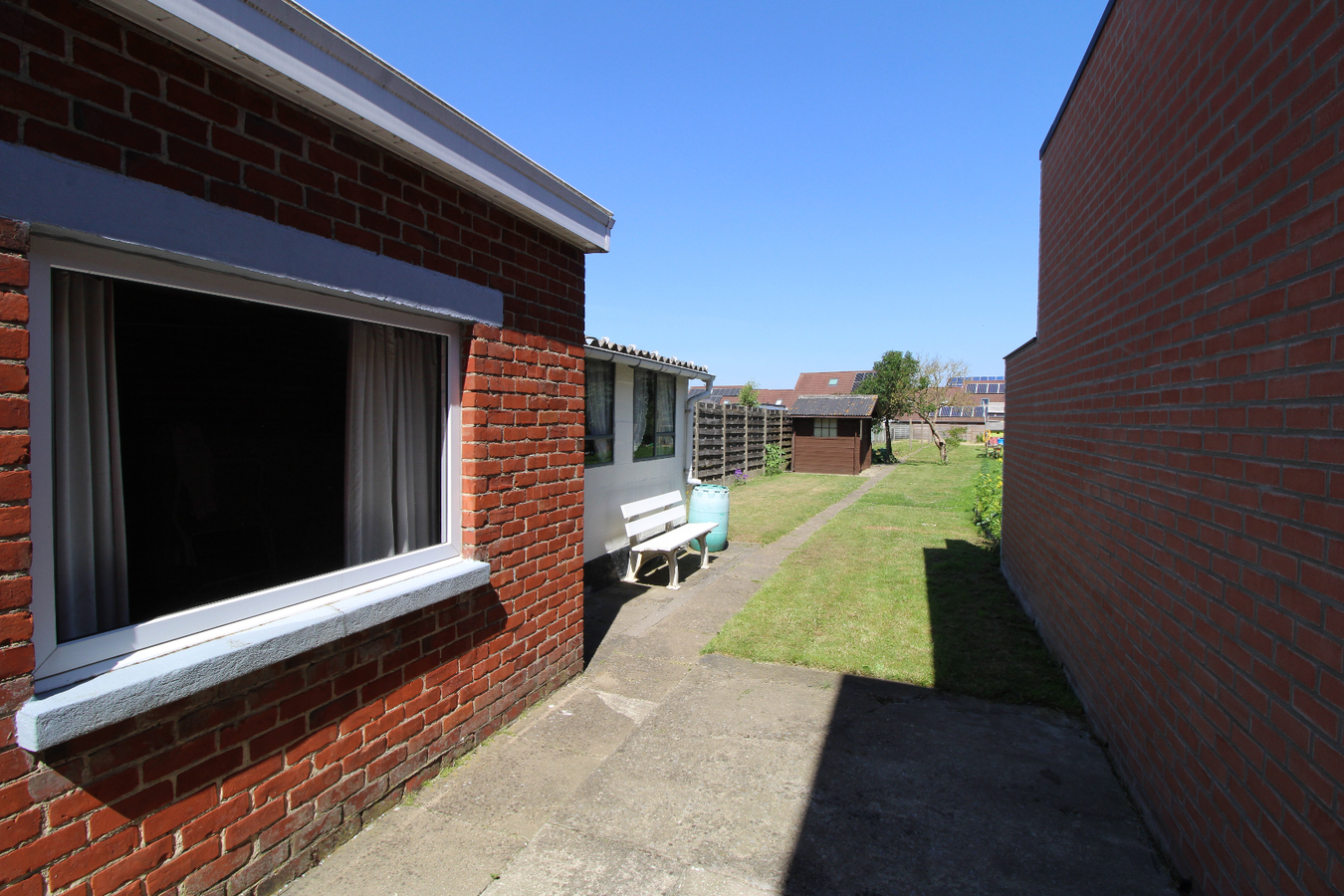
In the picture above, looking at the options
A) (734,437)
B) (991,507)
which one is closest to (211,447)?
(991,507)

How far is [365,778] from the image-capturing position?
292 centimetres

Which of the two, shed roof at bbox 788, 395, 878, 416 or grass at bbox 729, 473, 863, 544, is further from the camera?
shed roof at bbox 788, 395, 878, 416

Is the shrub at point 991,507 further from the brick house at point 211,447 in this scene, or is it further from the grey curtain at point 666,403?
the brick house at point 211,447

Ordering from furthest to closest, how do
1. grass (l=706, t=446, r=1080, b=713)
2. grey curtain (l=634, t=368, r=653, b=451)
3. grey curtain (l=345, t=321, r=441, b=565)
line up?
grey curtain (l=634, t=368, r=653, b=451) → grass (l=706, t=446, r=1080, b=713) → grey curtain (l=345, t=321, r=441, b=565)

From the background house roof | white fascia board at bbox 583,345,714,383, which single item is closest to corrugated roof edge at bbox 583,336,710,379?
white fascia board at bbox 583,345,714,383

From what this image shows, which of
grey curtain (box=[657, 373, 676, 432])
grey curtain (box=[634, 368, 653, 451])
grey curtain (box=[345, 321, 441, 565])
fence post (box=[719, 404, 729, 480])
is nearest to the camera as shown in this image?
grey curtain (box=[345, 321, 441, 565])

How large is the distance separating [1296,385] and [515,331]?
3326 mm

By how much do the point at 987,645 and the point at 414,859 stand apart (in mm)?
4461

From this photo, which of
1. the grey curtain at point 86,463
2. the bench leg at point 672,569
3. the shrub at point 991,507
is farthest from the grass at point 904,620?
the grey curtain at point 86,463

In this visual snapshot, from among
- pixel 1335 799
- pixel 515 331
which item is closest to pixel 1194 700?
pixel 1335 799

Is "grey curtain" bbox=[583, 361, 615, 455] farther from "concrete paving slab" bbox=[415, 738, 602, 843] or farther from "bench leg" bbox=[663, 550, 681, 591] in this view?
"concrete paving slab" bbox=[415, 738, 602, 843]

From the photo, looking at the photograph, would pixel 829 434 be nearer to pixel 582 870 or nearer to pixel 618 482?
pixel 618 482

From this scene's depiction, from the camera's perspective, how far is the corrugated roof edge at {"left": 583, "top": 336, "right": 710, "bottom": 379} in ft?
22.6

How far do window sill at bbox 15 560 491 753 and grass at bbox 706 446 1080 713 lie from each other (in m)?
2.93
